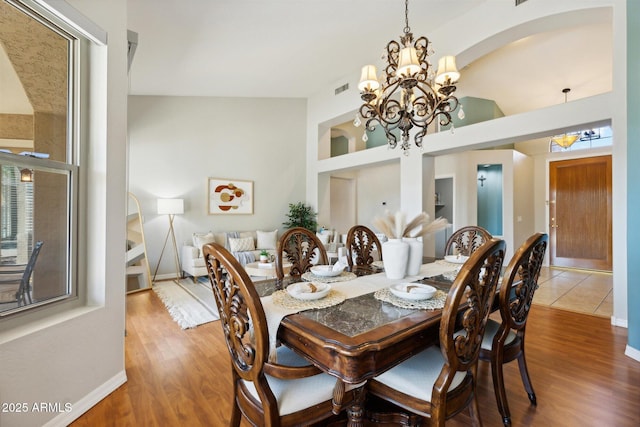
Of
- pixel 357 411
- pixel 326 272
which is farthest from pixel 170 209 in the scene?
pixel 357 411

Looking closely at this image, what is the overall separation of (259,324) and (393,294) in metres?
0.75

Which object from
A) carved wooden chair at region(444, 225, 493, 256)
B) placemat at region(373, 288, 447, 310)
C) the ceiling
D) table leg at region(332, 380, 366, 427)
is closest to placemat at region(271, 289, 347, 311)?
placemat at region(373, 288, 447, 310)

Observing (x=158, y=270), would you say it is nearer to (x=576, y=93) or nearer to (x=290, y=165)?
(x=290, y=165)

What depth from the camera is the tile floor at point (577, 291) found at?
3605 mm

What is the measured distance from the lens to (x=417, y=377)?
1.26 meters

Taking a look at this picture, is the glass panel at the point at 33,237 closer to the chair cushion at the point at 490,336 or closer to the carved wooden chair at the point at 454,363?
the carved wooden chair at the point at 454,363

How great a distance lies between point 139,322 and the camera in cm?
322

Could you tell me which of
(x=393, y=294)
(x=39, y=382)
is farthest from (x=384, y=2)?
(x=39, y=382)

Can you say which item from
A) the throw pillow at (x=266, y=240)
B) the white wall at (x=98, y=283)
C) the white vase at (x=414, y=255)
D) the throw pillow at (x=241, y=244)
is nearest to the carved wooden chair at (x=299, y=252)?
the white vase at (x=414, y=255)

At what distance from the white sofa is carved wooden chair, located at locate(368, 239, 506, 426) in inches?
169

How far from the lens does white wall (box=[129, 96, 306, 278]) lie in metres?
5.29

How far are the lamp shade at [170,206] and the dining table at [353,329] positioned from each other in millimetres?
4140

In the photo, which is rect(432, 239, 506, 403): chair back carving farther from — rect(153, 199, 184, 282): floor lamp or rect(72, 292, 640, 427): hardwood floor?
rect(153, 199, 184, 282): floor lamp

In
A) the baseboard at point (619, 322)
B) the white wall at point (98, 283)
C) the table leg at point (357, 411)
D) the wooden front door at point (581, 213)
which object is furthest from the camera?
the wooden front door at point (581, 213)
